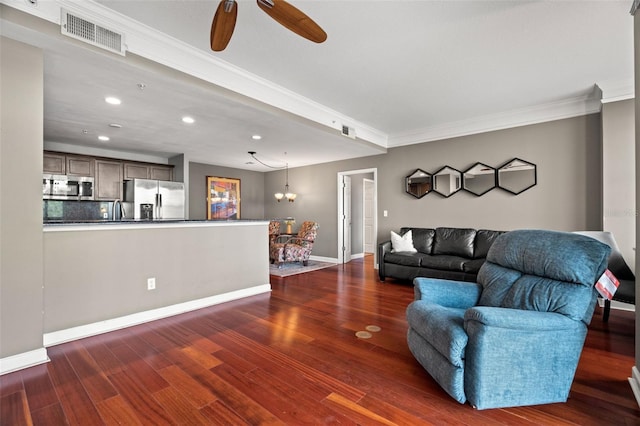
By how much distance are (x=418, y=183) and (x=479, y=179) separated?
1059 mm

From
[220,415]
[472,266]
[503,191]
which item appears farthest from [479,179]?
[220,415]

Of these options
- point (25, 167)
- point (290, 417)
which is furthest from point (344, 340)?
point (25, 167)

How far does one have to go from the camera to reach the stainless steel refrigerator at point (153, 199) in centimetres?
553

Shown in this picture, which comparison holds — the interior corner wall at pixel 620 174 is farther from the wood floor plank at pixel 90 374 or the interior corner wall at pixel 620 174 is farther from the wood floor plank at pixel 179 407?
the wood floor plank at pixel 90 374

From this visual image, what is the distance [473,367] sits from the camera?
5.59 ft

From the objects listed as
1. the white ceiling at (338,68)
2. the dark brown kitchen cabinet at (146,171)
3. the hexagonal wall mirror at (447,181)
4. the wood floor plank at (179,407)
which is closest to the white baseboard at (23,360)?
the wood floor plank at (179,407)

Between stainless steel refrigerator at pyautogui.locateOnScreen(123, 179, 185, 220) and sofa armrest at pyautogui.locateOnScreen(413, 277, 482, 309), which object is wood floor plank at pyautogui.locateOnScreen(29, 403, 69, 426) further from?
stainless steel refrigerator at pyautogui.locateOnScreen(123, 179, 185, 220)

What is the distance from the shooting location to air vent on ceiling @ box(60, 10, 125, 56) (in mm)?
2189

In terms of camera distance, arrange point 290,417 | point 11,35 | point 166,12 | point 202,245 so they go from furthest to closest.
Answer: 1. point 202,245
2. point 166,12
3. point 11,35
4. point 290,417

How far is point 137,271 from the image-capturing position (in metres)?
3.16

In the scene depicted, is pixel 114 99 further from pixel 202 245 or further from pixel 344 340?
pixel 344 340

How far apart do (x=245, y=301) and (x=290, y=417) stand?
2416 millimetres

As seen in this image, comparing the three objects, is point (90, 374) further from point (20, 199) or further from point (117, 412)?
point (20, 199)

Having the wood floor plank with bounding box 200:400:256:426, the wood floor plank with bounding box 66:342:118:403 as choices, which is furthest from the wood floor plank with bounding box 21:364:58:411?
the wood floor plank with bounding box 200:400:256:426
